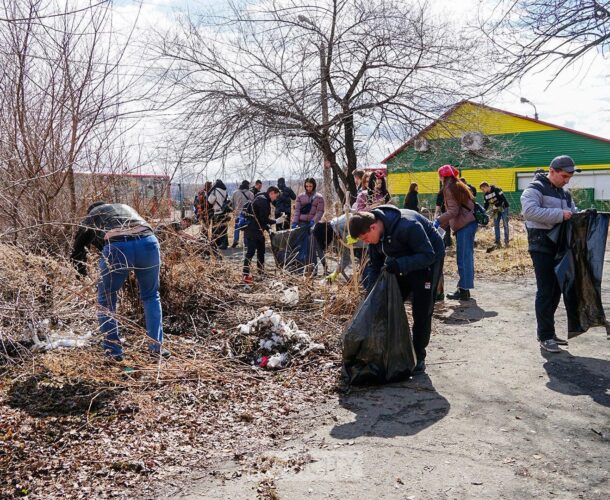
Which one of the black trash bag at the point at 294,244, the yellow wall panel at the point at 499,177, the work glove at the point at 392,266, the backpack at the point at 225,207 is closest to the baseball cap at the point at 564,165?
the work glove at the point at 392,266

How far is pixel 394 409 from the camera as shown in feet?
12.2

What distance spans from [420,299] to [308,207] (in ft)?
14.3

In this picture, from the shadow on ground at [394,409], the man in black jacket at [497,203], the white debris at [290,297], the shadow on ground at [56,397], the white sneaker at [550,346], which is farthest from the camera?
the man in black jacket at [497,203]

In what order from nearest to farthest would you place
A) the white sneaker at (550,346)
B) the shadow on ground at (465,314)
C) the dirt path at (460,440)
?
the dirt path at (460,440) → the white sneaker at (550,346) → the shadow on ground at (465,314)

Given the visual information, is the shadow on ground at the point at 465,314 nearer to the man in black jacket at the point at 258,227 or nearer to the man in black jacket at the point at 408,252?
the man in black jacket at the point at 408,252

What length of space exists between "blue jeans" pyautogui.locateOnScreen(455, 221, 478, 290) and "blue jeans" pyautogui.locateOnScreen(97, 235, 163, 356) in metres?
3.70

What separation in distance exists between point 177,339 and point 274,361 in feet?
3.60

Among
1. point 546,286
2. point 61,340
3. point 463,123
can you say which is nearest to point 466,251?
point 546,286

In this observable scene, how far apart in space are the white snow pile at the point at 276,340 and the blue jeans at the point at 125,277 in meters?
0.81

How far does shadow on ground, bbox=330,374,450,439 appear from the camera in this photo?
340 centimetres

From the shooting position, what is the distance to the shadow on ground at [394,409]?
3.40m

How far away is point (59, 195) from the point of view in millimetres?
5617

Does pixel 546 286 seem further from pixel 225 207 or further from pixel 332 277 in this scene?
pixel 225 207

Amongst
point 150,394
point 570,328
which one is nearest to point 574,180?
point 570,328
